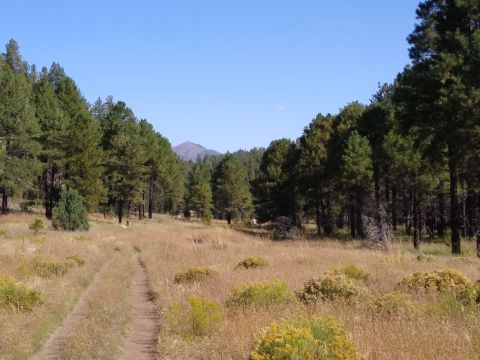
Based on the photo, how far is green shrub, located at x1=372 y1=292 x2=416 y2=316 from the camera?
27.3ft

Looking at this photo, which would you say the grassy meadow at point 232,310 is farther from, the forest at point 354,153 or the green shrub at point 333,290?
the forest at point 354,153

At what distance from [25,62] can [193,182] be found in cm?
5642

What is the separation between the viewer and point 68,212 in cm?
3575

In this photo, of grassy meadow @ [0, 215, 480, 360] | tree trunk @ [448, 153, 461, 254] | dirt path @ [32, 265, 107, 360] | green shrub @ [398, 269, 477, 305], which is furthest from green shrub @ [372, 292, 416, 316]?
tree trunk @ [448, 153, 461, 254]

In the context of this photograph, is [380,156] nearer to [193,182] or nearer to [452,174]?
[452,174]

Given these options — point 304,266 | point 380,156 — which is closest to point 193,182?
point 380,156

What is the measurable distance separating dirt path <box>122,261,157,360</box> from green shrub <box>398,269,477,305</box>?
218 inches

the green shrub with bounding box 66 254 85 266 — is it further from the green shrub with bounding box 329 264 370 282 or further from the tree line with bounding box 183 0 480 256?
the tree line with bounding box 183 0 480 256

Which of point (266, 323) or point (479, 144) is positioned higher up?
point (479, 144)

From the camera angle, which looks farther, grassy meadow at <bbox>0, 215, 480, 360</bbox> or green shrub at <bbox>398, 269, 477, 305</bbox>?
green shrub at <bbox>398, 269, 477, 305</bbox>

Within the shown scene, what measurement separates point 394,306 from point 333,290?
1855 millimetres

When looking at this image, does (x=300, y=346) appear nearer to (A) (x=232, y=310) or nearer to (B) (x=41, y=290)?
(A) (x=232, y=310)

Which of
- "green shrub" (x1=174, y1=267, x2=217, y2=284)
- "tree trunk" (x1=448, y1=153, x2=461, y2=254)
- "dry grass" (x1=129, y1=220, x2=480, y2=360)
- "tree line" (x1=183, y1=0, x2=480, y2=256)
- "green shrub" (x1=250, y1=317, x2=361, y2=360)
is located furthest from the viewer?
"tree trunk" (x1=448, y1=153, x2=461, y2=254)

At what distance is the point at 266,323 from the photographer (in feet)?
27.4
